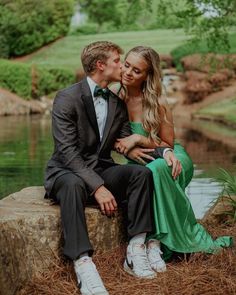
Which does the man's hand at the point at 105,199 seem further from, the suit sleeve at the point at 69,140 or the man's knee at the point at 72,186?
the man's knee at the point at 72,186

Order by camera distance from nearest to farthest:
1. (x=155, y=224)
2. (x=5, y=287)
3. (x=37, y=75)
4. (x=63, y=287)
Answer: (x=5, y=287)
(x=63, y=287)
(x=155, y=224)
(x=37, y=75)

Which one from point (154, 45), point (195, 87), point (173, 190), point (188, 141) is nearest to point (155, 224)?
point (173, 190)

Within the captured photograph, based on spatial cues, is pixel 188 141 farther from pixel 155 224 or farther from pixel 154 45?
pixel 154 45

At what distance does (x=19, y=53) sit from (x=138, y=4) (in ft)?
68.9

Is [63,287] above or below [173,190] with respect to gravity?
below

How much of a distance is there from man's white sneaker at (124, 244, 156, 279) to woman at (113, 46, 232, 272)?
0.13 metres

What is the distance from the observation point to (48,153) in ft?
48.8

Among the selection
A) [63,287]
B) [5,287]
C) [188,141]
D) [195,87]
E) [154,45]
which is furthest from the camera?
[154,45]

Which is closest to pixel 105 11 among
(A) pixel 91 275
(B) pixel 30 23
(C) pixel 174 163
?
(B) pixel 30 23

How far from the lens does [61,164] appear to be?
507cm

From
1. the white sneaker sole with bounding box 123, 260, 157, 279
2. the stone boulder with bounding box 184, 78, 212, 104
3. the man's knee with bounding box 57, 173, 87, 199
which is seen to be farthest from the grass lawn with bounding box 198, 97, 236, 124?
the man's knee with bounding box 57, 173, 87, 199

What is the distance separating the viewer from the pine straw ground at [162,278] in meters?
4.55

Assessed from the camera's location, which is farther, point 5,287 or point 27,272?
point 27,272

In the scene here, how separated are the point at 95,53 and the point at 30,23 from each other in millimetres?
32422
